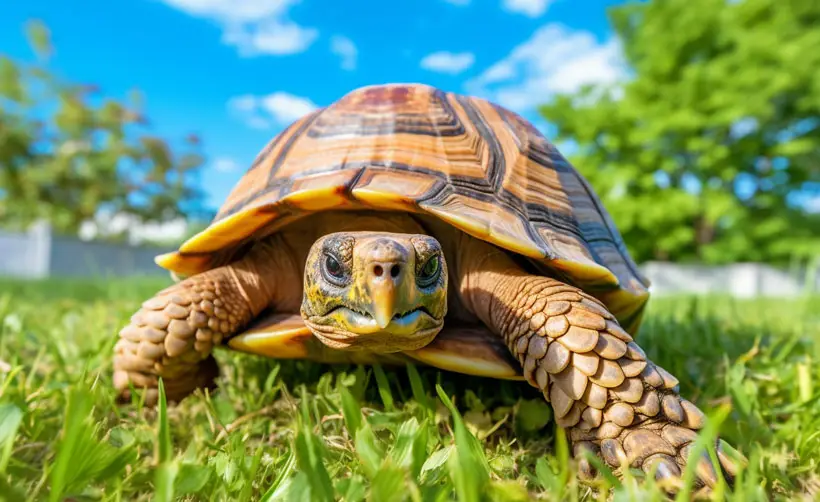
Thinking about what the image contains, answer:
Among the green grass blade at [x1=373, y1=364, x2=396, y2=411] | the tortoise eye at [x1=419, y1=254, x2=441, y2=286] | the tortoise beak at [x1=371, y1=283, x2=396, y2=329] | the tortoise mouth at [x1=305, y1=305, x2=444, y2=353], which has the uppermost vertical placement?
the tortoise eye at [x1=419, y1=254, x2=441, y2=286]

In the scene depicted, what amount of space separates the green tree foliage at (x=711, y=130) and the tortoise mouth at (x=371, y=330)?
1979 cm

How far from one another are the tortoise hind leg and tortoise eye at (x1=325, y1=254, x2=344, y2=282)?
55 centimetres

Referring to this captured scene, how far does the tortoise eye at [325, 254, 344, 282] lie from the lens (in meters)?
1.41

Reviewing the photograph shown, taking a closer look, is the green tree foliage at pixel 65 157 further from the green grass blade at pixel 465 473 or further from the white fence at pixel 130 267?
the green grass blade at pixel 465 473

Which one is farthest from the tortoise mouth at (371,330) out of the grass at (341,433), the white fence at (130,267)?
the white fence at (130,267)

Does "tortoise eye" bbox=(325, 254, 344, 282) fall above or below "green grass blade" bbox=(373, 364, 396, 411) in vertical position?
above

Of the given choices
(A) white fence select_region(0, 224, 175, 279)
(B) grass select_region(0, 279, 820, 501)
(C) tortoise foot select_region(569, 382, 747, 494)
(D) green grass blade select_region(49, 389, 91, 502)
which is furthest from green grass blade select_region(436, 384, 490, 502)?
(A) white fence select_region(0, 224, 175, 279)

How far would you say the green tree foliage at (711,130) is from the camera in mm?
18422

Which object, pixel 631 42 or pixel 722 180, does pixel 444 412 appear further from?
pixel 631 42

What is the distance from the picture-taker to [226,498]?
3.37 ft

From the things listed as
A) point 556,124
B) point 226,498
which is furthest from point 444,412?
point 556,124

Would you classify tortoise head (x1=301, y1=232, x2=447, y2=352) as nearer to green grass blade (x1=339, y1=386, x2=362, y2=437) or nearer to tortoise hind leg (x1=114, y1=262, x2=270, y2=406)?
green grass blade (x1=339, y1=386, x2=362, y2=437)

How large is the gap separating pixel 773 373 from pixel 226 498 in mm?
2050

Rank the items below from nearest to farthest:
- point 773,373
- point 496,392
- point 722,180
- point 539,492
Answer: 1. point 539,492
2. point 496,392
3. point 773,373
4. point 722,180
